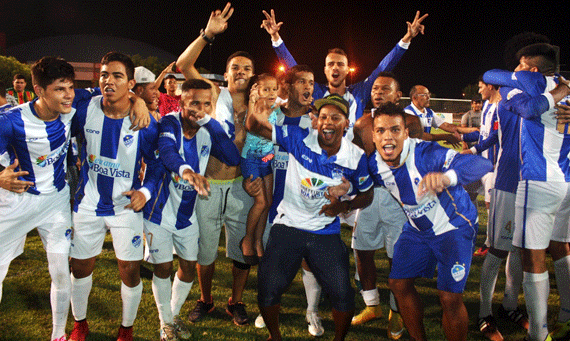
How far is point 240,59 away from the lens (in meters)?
4.25

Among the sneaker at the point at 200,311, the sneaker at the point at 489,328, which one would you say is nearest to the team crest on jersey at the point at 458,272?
the sneaker at the point at 489,328

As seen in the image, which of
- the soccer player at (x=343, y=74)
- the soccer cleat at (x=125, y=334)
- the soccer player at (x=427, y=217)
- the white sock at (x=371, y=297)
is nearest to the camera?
the soccer player at (x=427, y=217)

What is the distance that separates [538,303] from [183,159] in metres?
3.35

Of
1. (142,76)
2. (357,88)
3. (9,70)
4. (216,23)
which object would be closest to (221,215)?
(216,23)

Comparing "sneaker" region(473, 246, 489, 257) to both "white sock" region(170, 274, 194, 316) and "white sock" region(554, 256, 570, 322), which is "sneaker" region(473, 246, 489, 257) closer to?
"white sock" region(554, 256, 570, 322)

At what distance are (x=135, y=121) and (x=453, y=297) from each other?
2890 millimetres

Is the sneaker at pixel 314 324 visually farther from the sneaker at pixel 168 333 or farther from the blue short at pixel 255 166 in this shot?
the blue short at pixel 255 166

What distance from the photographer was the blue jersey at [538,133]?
3.48 meters

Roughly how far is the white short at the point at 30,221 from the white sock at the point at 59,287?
6 centimetres

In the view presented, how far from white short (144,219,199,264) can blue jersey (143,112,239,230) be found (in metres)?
0.05

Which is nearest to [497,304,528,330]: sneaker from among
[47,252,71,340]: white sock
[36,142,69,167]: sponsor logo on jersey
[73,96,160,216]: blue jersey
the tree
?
[73,96,160,216]: blue jersey

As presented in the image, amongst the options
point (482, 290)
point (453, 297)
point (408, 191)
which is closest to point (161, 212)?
point (408, 191)

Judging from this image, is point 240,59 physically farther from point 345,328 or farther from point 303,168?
point 345,328

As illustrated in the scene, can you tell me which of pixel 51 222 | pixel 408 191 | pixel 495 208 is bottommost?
pixel 51 222
